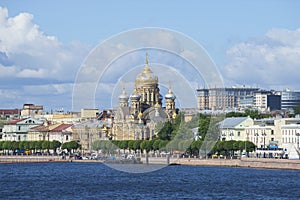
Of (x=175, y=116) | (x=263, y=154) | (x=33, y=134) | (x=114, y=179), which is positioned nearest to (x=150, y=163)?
(x=263, y=154)

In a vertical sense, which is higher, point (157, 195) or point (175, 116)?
point (175, 116)

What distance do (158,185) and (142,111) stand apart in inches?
2807

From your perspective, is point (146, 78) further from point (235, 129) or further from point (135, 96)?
point (235, 129)

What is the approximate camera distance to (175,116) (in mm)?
132500

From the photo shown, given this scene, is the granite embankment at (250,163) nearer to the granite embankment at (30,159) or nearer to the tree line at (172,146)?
the tree line at (172,146)

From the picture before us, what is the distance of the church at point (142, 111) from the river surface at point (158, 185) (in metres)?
44.4

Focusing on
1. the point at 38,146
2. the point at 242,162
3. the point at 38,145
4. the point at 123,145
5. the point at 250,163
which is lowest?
the point at 250,163

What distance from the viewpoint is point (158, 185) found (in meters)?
68.3

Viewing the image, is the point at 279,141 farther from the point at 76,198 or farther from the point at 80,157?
the point at 76,198

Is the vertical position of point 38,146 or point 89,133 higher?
point 89,133

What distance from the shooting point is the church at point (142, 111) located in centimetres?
13188

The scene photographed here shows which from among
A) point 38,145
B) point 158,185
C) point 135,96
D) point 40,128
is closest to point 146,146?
point 38,145

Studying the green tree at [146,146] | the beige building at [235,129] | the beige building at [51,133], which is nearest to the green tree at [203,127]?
the beige building at [235,129]

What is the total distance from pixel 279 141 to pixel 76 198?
168ft
